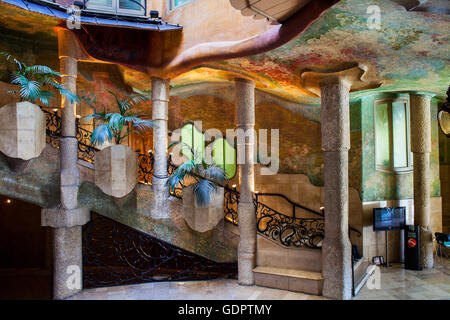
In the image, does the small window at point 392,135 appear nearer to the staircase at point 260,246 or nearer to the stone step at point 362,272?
the stone step at point 362,272

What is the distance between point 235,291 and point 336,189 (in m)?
2.91

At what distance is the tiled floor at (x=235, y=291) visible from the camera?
22.6ft

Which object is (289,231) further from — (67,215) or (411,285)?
(67,215)

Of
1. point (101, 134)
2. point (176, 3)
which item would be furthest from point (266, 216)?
point (176, 3)

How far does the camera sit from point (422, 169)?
9.20 metres

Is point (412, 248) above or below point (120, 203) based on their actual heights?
below

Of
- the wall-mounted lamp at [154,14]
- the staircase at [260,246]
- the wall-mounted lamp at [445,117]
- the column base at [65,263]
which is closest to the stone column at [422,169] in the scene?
the staircase at [260,246]

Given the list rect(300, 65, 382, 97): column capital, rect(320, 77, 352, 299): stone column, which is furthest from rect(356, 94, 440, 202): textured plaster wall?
rect(320, 77, 352, 299): stone column

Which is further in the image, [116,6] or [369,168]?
[369,168]

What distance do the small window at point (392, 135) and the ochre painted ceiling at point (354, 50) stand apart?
118cm

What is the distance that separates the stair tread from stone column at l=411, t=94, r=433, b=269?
A: 375 centimetres

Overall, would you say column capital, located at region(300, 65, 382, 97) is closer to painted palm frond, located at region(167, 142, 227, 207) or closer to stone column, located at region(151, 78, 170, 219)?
painted palm frond, located at region(167, 142, 227, 207)

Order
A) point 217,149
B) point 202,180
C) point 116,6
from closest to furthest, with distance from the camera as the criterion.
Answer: point 202,180 → point 116,6 → point 217,149

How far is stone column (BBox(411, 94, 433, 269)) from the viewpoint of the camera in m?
9.05
